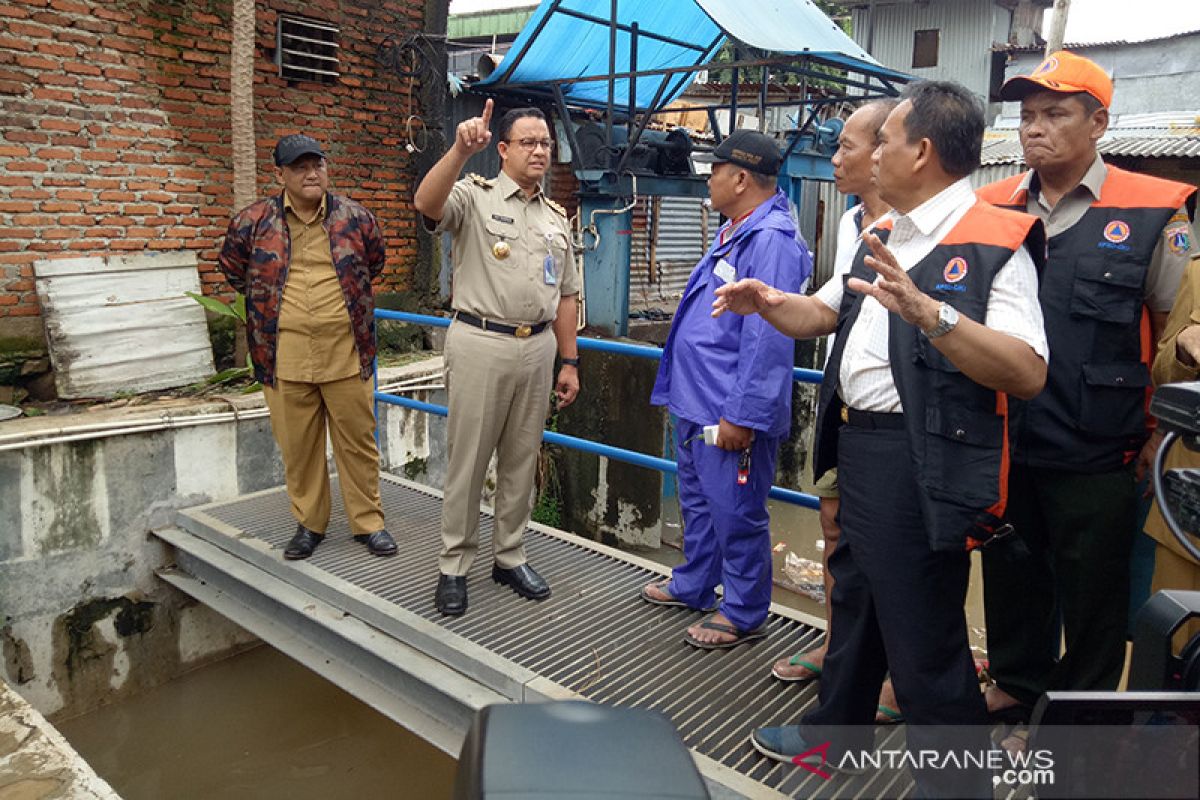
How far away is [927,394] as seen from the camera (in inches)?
66.7

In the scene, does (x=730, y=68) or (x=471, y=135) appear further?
(x=730, y=68)

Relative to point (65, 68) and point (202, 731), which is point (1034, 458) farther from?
point (65, 68)

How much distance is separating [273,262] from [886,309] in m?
2.53

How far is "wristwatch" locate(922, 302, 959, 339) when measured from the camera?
1.52m

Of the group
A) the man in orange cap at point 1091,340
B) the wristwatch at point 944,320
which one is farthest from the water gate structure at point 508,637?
the wristwatch at point 944,320

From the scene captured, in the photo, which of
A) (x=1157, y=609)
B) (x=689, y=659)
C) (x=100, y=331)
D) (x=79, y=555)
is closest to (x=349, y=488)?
(x=79, y=555)

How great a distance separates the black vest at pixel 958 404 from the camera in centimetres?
166

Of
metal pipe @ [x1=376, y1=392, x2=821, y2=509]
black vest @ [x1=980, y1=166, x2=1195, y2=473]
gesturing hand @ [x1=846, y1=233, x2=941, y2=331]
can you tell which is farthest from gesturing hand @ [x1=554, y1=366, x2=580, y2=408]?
gesturing hand @ [x1=846, y1=233, x2=941, y2=331]

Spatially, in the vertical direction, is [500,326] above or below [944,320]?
below

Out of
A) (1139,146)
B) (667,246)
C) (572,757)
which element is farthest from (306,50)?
(1139,146)

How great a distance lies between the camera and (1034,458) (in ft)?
7.14

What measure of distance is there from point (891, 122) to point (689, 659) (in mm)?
1824

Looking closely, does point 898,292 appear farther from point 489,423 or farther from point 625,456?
point 625,456

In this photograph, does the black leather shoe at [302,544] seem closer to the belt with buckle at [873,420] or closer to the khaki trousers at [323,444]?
the khaki trousers at [323,444]
